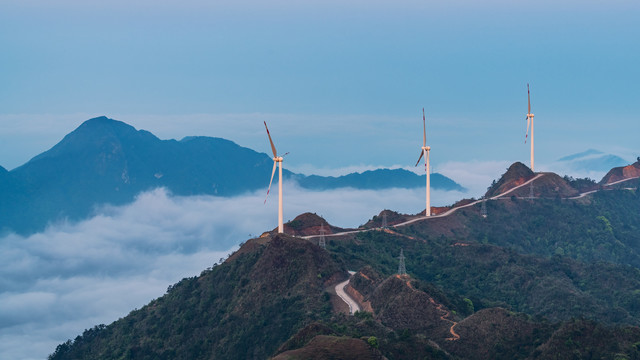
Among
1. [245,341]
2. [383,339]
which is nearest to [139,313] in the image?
[245,341]

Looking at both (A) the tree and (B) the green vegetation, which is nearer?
(A) the tree

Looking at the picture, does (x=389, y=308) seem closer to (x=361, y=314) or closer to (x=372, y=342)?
(x=361, y=314)

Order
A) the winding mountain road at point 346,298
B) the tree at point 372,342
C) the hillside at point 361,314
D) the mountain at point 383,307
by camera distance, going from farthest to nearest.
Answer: the winding mountain road at point 346,298 < the mountain at point 383,307 < the hillside at point 361,314 < the tree at point 372,342

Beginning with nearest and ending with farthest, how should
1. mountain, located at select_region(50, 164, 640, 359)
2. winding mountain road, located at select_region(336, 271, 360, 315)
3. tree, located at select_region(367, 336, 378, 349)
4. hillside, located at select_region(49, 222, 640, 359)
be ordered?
tree, located at select_region(367, 336, 378, 349), hillside, located at select_region(49, 222, 640, 359), mountain, located at select_region(50, 164, 640, 359), winding mountain road, located at select_region(336, 271, 360, 315)

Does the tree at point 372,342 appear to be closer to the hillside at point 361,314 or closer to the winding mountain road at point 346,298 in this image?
the hillside at point 361,314

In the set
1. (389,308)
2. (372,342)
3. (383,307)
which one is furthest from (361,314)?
(372,342)

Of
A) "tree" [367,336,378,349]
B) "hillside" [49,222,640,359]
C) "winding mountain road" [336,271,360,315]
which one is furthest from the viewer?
"winding mountain road" [336,271,360,315]

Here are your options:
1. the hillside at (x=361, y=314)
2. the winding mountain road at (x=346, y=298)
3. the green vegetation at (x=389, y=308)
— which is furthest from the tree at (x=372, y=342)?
the winding mountain road at (x=346, y=298)

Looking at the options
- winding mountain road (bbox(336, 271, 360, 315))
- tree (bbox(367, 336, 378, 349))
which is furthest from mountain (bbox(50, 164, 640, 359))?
winding mountain road (bbox(336, 271, 360, 315))

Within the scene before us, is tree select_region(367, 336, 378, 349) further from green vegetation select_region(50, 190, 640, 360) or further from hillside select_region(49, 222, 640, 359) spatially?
green vegetation select_region(50, 190, 640, 360)
